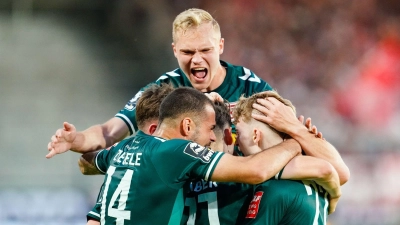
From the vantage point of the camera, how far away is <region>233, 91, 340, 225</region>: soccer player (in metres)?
3.42

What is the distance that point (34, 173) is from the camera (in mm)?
8477

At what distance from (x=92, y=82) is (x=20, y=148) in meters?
1.52

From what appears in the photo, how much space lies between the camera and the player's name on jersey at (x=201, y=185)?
3600 mm

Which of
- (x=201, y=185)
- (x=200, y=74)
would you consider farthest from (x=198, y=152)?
(x=200, y=74)

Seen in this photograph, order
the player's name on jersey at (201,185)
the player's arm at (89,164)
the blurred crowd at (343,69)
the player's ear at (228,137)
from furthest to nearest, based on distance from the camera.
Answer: the blurred crowd at (343,69)
the player's arm at (89,164)
the player's ear at (228,137)
the player's name on jersey at (201,185)

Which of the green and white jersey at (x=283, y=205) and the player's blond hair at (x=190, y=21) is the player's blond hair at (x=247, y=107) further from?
the player's blond hair at (x=190, y=21)

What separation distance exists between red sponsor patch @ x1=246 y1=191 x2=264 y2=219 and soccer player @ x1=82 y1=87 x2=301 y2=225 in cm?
23

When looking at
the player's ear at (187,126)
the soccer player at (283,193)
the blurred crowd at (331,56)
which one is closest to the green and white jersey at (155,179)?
the player's ear at (187,126)

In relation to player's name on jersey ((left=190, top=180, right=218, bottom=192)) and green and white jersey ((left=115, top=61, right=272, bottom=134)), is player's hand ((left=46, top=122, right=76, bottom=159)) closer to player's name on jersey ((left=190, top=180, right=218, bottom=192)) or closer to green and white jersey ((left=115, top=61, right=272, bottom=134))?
green and white jersey ((left=115, top=61, right=272, bottom=134))

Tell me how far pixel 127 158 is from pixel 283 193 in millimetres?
897

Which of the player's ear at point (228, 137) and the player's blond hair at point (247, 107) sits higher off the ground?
the player's blond hair at point (247, 107)

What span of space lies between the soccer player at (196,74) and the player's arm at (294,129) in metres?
1.00

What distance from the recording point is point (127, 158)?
3461mm

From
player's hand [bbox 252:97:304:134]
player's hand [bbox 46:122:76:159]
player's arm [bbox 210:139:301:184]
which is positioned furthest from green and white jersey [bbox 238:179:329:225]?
player's hand [bbox 46:122:76:159]
